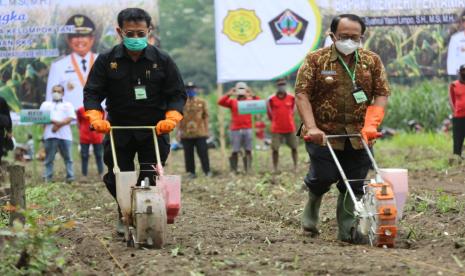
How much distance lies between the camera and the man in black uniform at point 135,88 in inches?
291

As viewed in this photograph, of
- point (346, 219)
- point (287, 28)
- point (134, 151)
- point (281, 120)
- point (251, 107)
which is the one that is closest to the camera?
point (346, 219)

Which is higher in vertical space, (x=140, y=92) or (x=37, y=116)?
→ (x=140, y=92)

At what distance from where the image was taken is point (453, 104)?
51.3ft

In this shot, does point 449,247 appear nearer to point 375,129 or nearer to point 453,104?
point 375,129

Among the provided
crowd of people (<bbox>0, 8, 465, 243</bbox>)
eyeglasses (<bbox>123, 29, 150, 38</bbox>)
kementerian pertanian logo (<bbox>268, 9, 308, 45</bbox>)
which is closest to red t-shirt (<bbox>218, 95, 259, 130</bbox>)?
kementerian pertanian logo (<bbox>268, 9, 308, 45</bbox>)

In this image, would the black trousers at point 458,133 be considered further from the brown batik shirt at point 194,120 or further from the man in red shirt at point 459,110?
the brown batik shirt at point 194,120

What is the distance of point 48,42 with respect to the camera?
54.6 feet

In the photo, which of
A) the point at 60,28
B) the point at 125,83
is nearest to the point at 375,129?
the point at 125,83

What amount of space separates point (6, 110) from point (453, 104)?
765 cm

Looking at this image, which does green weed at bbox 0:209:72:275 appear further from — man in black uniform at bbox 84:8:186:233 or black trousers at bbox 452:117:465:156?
black trousers at bbox 452:117:465:156

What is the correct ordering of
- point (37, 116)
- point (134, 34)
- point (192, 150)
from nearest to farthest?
point (134, 34), point (37, 116), point (192, 150)

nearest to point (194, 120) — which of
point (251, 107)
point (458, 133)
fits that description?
point (251, 107)

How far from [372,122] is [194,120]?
9.02 m

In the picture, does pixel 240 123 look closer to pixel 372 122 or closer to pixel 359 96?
pixel 359 96
